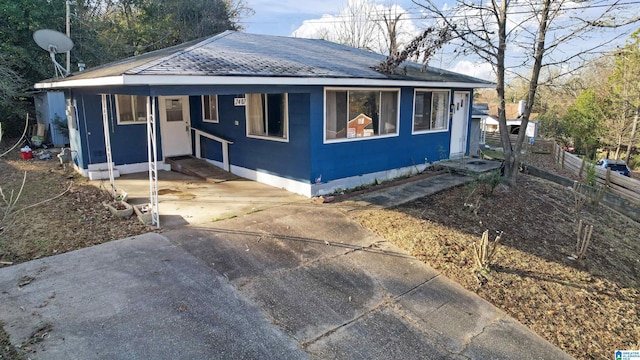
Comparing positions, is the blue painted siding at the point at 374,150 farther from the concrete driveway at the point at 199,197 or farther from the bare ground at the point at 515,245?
the bare ground at the point at 515,245

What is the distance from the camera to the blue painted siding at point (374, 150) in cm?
799

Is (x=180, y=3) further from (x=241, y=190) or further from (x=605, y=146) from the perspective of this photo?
(x=605, y=146)

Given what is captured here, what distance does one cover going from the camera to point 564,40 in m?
8.14

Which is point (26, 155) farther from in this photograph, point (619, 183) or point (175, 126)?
point (619, 183)

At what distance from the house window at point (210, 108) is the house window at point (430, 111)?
5376 millimetres

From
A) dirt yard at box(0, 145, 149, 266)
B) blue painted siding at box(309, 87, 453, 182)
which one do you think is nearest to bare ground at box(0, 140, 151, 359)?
dirt yard at box(0, 145, 149, 266)

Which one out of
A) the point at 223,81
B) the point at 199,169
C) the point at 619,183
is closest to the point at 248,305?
the point at 223,81

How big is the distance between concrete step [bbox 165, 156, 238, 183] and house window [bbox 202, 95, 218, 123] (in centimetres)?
123

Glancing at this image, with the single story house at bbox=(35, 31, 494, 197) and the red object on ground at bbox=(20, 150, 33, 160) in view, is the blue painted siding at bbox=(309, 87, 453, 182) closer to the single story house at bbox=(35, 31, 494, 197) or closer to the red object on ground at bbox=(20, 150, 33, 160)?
the single story house at bbox=(35, 31, 494, 197)

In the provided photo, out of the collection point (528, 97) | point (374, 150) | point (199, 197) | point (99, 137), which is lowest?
point (199, 197)

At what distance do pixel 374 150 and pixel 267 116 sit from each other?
8.76 ft

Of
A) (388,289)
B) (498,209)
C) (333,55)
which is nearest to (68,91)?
(333,55)

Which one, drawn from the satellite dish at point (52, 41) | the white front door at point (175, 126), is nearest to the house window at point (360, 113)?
the white front door at point (175, 126)

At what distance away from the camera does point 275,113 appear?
8.62 m
